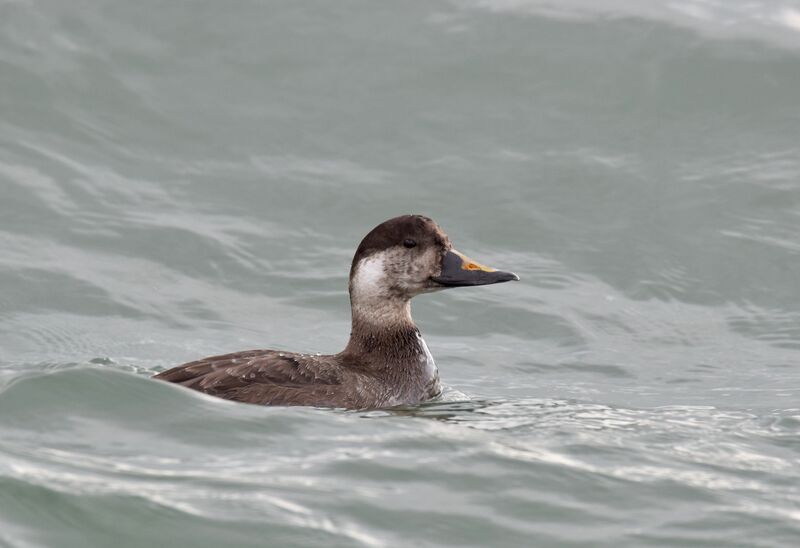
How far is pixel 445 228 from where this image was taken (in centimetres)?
1177

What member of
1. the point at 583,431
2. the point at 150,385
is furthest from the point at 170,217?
the point at 583,431

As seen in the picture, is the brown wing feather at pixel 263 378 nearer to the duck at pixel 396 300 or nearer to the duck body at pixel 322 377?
the duck body at pixel 322 377

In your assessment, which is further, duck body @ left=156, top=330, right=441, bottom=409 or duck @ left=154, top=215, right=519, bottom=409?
duck @ left=154, top=215, right=519, bottom=409

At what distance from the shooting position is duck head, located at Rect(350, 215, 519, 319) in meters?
8.71

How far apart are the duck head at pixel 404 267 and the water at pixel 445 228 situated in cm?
73

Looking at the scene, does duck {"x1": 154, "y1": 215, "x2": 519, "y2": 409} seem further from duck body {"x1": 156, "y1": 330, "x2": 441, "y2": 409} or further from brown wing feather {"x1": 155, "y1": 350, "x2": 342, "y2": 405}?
brown wing feather {"x1": 155, "y1": 350, "x2": 342, "y2": 405}

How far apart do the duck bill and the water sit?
72 centimetres

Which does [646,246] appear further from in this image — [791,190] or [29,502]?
[29,502]

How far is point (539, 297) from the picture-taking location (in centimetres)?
1120

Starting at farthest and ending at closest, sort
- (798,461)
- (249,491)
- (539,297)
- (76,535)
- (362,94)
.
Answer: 1. (362,94)
2. (539,297)
3. (798,461)
4. (249,491)
5. (76,535)

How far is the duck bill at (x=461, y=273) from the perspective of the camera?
8.76m

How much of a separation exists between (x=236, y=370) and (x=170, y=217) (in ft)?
13.6

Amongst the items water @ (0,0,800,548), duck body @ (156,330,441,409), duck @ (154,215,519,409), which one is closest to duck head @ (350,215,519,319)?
duck @ (154,215,519,409)

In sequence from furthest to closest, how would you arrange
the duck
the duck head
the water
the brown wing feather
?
the duck head < the duck < the brown wing feather < the water
